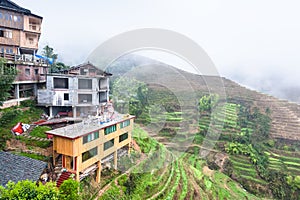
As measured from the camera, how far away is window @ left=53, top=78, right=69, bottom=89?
13273 mm

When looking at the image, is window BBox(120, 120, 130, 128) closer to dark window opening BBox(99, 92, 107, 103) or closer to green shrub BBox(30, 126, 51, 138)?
dark window opening BBox(99, 92, 107, 103)

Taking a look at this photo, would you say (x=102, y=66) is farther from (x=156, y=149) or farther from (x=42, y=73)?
(x=156, y=149)

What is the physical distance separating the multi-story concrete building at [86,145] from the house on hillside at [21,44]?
6603mm

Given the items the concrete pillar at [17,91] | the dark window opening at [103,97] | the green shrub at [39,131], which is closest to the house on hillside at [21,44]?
the concrete pillar at [17,91]

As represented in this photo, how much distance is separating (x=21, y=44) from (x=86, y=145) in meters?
11.3

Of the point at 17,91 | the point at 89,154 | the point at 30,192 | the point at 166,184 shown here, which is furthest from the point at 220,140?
the point at 30,192

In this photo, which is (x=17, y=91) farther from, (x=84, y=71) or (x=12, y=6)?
(x=12, y=6)

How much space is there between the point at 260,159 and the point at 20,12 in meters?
26.6

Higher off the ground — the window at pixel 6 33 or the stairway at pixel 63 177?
the window at pixel 6 33

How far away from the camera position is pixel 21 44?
14867 mm

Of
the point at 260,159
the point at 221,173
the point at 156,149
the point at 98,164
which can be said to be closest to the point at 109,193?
the point at 98,164

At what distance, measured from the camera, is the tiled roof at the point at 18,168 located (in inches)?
276

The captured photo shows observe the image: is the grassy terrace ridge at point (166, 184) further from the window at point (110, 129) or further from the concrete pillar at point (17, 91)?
the concrete pillar at point (17, 91)

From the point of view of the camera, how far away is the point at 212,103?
30.1m
